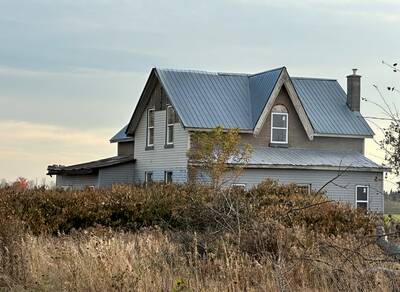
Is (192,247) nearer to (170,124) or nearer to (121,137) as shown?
(170,124)

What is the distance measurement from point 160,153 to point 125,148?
8109mm

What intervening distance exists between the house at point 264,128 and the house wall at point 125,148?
3984mm

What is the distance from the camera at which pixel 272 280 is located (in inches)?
403

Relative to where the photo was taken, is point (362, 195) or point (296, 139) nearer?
point (296, 139)

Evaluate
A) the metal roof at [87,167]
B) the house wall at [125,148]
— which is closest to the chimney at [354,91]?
the metal roof at [87,167]

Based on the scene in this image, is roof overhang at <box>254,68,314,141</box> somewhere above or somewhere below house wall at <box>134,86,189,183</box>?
above

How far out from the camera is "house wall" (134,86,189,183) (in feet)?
120

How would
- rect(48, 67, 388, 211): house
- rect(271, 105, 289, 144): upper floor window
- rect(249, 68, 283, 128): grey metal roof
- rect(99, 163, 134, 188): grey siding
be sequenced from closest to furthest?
rect(48, 67, 388, 211): house → rect(249, 68, 283, 128): grey metal roof → rect(271, 105, 289, 144): upper floor window → rect(99, 163, 134, 188): grey siding

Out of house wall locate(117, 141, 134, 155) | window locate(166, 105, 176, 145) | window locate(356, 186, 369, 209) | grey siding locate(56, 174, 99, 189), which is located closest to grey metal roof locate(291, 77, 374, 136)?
window locate(356, 186, 369, 209)

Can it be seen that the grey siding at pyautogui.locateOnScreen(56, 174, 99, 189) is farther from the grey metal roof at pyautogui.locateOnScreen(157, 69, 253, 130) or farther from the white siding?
the grey metal roof at pyautogui.locateOnScreen(157, 69, 253, 130)

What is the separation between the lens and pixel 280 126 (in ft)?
125

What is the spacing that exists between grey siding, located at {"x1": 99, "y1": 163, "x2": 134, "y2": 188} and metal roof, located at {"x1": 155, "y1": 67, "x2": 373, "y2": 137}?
608 cm

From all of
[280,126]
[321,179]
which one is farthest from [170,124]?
[321,179]

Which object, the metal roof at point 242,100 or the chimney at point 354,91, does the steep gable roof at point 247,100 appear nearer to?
the metal roof at point 242,100
